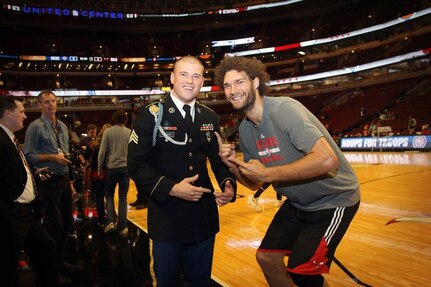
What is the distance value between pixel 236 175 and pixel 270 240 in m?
0.61

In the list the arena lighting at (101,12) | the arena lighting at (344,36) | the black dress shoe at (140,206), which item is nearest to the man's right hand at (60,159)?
the black dress shoe at (140,206)

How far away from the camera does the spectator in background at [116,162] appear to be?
5.80 metres

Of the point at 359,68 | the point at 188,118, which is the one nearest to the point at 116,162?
the point at 188,118

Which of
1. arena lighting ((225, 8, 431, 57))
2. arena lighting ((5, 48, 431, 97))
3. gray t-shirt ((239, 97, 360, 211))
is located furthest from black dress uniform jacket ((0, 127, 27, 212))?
arena lighting ((5, 48, 431, 97))

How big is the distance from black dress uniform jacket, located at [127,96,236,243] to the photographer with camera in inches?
94.7

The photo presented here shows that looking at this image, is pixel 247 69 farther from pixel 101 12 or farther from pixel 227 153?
pixel 101 12

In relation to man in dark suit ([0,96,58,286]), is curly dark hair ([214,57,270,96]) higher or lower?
higher

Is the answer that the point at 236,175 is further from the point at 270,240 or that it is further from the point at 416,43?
the point at 416,43

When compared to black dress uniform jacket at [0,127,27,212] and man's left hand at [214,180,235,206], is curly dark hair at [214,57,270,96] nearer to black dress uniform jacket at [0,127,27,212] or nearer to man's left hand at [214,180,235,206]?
man's left hand at [214,180,235,206]

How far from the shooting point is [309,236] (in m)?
2.47

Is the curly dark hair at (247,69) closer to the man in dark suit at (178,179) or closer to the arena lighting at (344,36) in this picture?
the man in dark suit at (178,179)

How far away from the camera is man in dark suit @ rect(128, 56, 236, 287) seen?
2.16 m

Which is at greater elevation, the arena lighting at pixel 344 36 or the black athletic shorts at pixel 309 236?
the arena lighting at pixel 344 36

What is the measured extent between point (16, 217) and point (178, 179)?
1.65 metres
